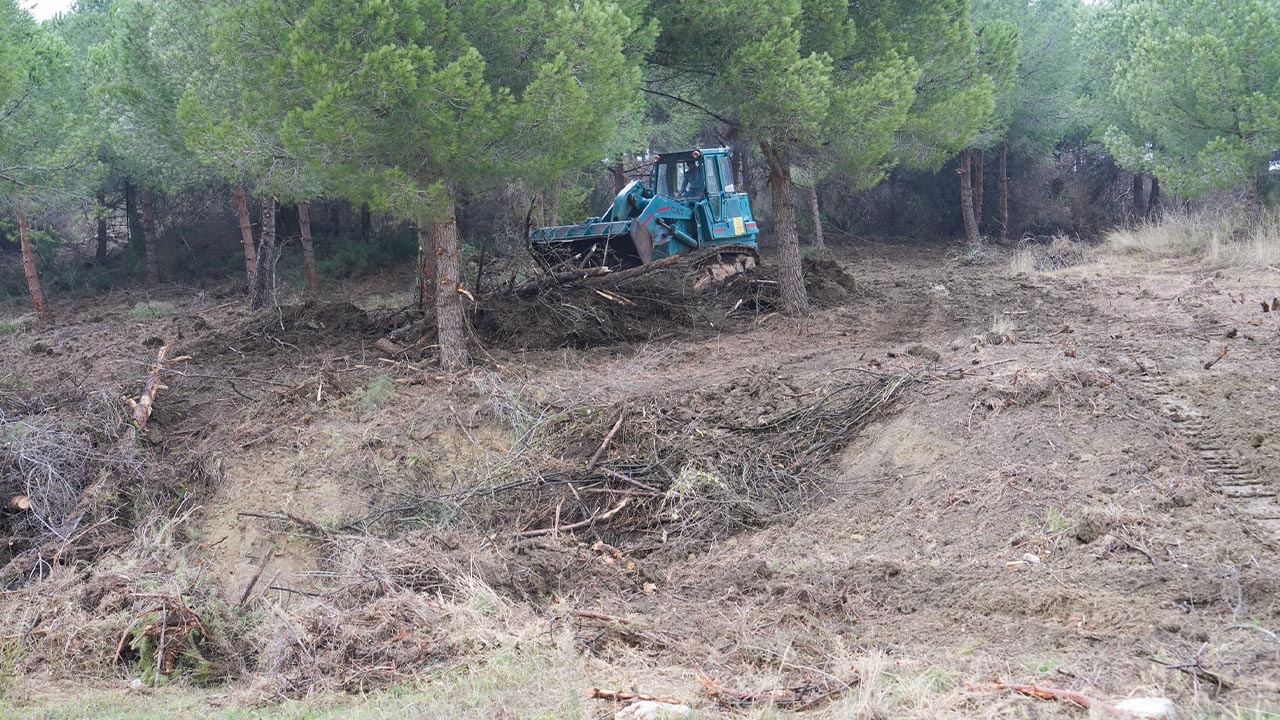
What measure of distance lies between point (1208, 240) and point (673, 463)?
15.2 metres

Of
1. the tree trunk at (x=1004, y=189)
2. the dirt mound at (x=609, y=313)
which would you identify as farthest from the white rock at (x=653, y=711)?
the tree trunk at (x=1004, y=189)

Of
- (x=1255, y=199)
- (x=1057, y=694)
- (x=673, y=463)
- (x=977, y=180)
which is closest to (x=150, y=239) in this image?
(x=673, y=463)

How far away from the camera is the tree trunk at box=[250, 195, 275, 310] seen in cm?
1609

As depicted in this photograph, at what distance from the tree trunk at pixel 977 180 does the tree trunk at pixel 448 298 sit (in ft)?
61.5

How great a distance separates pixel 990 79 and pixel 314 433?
9.55 m

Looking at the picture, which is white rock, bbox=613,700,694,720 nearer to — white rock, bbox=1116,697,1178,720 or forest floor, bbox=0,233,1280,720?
forest floor, bbox=0,233,1280,720

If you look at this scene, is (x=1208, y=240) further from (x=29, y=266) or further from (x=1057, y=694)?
(x=29, y=266)

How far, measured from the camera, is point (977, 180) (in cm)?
2653

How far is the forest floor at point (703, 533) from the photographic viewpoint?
445 centimetres

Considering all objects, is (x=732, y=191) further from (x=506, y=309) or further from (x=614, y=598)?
(x=614, y=598)

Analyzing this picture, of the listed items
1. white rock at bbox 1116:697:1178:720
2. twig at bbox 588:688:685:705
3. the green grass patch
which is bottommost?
twig at bbox 588:688:685:705

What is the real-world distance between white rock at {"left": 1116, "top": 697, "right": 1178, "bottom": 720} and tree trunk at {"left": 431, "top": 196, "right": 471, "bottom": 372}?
25.7 feet

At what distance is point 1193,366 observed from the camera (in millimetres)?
8430

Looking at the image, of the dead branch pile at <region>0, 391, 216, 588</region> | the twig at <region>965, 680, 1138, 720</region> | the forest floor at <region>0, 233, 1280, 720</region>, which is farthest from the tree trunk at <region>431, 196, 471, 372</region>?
the twig at <region>965, 680, 1138, 720</region>
